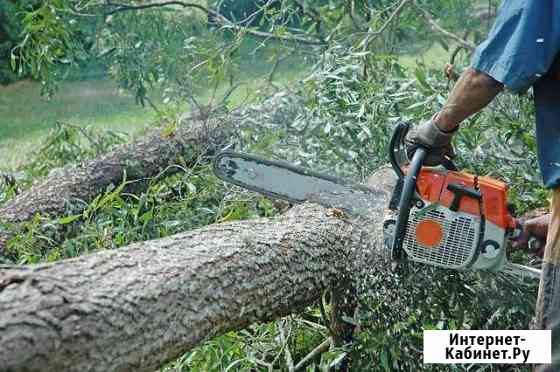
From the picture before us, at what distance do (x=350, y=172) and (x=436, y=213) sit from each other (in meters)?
1.15

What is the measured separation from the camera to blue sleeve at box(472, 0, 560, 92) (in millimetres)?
2012

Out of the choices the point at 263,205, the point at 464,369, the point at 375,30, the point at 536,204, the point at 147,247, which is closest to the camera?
the point at 147,247

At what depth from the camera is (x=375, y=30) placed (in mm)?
4449

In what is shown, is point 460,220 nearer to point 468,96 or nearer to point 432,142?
point 432,142

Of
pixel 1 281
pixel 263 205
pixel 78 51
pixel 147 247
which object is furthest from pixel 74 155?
pixel 1 281

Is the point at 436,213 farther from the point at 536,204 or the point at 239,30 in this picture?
the point at 239,30

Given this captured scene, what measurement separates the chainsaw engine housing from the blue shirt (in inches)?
12.1

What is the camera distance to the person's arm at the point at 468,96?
2.15 meters

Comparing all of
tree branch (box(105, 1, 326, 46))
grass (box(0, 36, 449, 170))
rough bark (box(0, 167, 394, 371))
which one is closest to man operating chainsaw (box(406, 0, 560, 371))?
rough bark (box(0, 167, 394, 371))

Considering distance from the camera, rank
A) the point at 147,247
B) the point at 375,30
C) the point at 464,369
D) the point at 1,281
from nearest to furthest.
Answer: the point at 1,281 < the point at 147,247 < the point at 464,369 < the point at 375,30

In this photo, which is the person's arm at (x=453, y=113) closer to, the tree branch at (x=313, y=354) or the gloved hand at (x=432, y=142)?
the gloved hand at (x=432, y=142)

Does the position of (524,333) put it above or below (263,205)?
above

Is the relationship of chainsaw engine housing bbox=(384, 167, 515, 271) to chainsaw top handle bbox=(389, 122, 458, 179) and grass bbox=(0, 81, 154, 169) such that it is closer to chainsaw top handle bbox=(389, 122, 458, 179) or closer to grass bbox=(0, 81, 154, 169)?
chainsaw top handle bbox=(389, 122, 458, 179)

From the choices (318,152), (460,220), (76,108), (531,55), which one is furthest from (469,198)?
(76,108)
